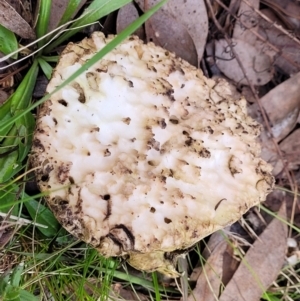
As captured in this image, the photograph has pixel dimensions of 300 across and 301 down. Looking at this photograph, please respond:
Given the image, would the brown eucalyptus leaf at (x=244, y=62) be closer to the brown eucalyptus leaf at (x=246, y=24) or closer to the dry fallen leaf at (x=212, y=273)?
the brown eucalyptus leaf at (x=246, y=24)

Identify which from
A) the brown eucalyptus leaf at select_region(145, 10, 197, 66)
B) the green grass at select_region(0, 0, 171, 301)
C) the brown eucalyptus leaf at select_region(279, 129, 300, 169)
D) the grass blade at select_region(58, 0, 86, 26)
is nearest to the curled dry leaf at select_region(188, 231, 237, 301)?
the green grass at select_region(0, 0, 171, 301)

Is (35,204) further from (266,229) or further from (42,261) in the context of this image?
(266,229)

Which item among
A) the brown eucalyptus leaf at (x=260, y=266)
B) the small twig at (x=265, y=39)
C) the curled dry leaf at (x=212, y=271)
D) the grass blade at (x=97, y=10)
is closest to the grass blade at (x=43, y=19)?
the grass blade at (x=97, y=10)

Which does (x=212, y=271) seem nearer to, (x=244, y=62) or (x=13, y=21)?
(x=244, y=62)

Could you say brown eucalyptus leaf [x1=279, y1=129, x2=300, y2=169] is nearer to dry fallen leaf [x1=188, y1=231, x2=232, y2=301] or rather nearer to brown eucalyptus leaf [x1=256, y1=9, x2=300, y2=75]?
brown eucalyptus leaf [x1=256, y1=9, x2=300, y2=75]

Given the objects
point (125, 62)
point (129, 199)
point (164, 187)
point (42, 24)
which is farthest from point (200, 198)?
point (42, 24)

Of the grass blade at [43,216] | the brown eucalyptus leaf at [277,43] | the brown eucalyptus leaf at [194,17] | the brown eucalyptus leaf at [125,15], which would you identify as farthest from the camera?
the brown eucalyptus leaf at [277,43]
